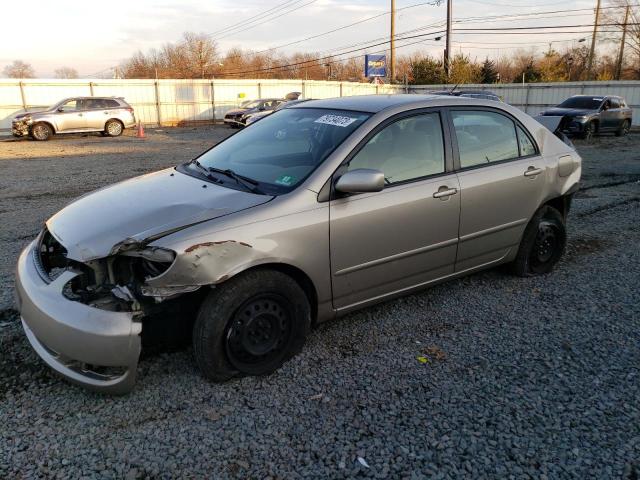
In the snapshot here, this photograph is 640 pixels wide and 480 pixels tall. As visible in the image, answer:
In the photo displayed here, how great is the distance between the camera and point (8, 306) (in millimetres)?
3977

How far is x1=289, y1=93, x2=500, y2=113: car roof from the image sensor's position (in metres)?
3.69

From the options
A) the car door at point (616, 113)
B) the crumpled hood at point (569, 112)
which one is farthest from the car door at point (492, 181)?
the car door at point (616, 113)

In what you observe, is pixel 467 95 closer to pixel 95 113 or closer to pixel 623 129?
pixel 623 129

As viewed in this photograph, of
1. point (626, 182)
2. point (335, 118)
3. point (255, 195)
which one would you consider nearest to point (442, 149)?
point (335, 118)

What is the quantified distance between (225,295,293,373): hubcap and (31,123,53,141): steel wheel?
19593mm

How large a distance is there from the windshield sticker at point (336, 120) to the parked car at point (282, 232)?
0.01 metres

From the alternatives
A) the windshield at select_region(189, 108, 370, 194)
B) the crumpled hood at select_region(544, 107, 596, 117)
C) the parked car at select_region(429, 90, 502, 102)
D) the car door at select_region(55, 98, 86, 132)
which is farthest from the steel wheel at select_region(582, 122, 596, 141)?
the car door at select_region(55, 98, 86, 132)

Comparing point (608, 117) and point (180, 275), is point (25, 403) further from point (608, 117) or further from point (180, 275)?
point (608, 117)

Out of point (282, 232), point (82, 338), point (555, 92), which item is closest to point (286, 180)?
point (282, 232)

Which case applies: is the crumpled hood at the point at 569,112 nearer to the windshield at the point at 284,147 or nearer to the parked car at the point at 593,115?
the parked car at the point at 593,115

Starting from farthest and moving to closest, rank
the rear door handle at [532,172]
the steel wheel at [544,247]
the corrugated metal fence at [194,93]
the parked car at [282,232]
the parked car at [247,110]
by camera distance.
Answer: the corrugated metal fence at [194,93]
the parked car at [247,110]
the steel wheel at [544,247]
the rear door handle at [532,172]
the parked car at [282,232]

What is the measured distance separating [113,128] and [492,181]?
20059mm

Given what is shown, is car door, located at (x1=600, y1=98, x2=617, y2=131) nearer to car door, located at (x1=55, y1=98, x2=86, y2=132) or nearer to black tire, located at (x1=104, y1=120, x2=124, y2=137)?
black tire, located at (x1=104, y1=120, x2=124, y2=137)

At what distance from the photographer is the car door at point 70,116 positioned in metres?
19.4
